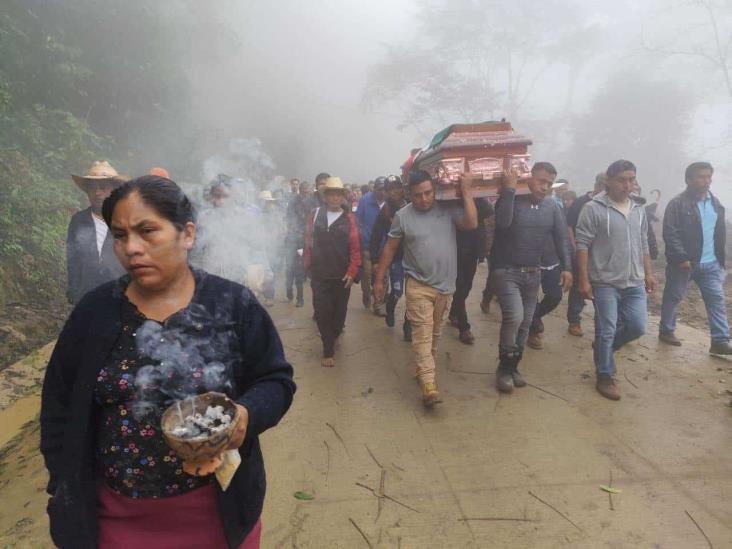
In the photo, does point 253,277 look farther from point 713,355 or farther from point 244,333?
point 713,355

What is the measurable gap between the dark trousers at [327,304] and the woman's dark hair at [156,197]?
10.9 ft

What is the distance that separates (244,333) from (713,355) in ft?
17.0

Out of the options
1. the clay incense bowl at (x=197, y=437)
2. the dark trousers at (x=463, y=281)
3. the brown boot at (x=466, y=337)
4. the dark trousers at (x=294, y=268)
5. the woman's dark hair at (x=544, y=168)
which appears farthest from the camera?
the dark trousers at (x=294, y=268)

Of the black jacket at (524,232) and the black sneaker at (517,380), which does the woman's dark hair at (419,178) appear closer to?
the black jacket at (524,232)

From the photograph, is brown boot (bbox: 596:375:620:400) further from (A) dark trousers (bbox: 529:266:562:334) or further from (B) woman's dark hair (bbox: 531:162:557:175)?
(B) woman's dark hair (bbox: 531:162:557:175)

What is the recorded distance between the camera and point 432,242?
142 inches

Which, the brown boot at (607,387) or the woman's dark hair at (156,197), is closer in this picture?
the woman's dark hair at (156,197)

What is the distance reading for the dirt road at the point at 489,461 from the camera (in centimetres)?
234

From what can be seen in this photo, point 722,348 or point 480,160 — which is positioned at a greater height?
point 480,160

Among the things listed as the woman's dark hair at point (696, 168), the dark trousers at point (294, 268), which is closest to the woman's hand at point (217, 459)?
the woman's dark hair at point (696, 168)

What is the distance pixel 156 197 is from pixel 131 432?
0.67 metres

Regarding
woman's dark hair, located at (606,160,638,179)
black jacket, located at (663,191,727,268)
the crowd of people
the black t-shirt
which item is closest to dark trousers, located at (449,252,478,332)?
the crowd of people

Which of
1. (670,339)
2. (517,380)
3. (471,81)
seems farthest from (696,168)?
(471,81)

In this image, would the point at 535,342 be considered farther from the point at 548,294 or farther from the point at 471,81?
the point at 471,81
